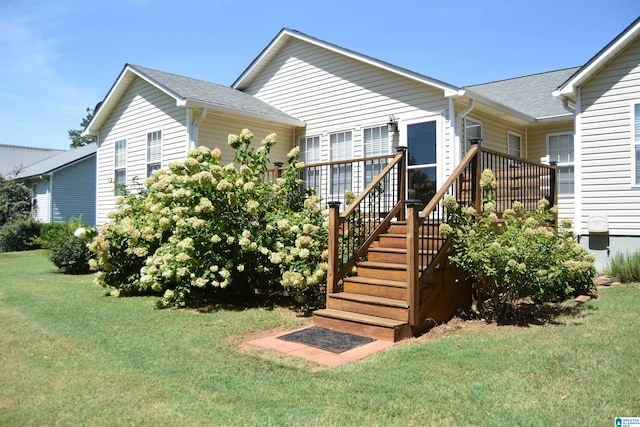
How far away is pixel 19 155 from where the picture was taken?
110ft

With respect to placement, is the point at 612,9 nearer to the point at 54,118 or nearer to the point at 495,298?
the point at 495,298

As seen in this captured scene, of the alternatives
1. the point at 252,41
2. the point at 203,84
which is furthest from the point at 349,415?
the point at 252,41

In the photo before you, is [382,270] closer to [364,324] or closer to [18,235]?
[364,324]

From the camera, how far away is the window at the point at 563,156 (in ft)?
37.7

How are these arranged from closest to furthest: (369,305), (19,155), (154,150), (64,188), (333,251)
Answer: (369,305)
(333,251)
(154,150)
(64,188)
(19,155)

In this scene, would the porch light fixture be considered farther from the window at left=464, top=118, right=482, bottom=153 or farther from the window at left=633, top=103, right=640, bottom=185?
the window at left=633, top=103, right=640, bottom=185

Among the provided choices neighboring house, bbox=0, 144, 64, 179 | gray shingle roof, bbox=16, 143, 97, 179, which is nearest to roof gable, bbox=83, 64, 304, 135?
gray shingle roof, bbox=16, 143, 97, 179

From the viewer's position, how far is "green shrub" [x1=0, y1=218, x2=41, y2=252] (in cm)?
1969

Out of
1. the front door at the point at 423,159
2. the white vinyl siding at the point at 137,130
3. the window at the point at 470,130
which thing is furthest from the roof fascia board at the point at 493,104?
the white vinyl siding at the point at 137,130

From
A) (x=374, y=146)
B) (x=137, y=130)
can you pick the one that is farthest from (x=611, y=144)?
(x=137, y=130)

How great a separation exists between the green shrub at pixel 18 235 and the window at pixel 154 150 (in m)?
10.1

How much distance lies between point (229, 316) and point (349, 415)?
3.65 m

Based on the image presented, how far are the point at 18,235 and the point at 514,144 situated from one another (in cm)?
1893

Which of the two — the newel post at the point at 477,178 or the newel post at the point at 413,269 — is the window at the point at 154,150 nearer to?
the newel post at the point at 477,178
